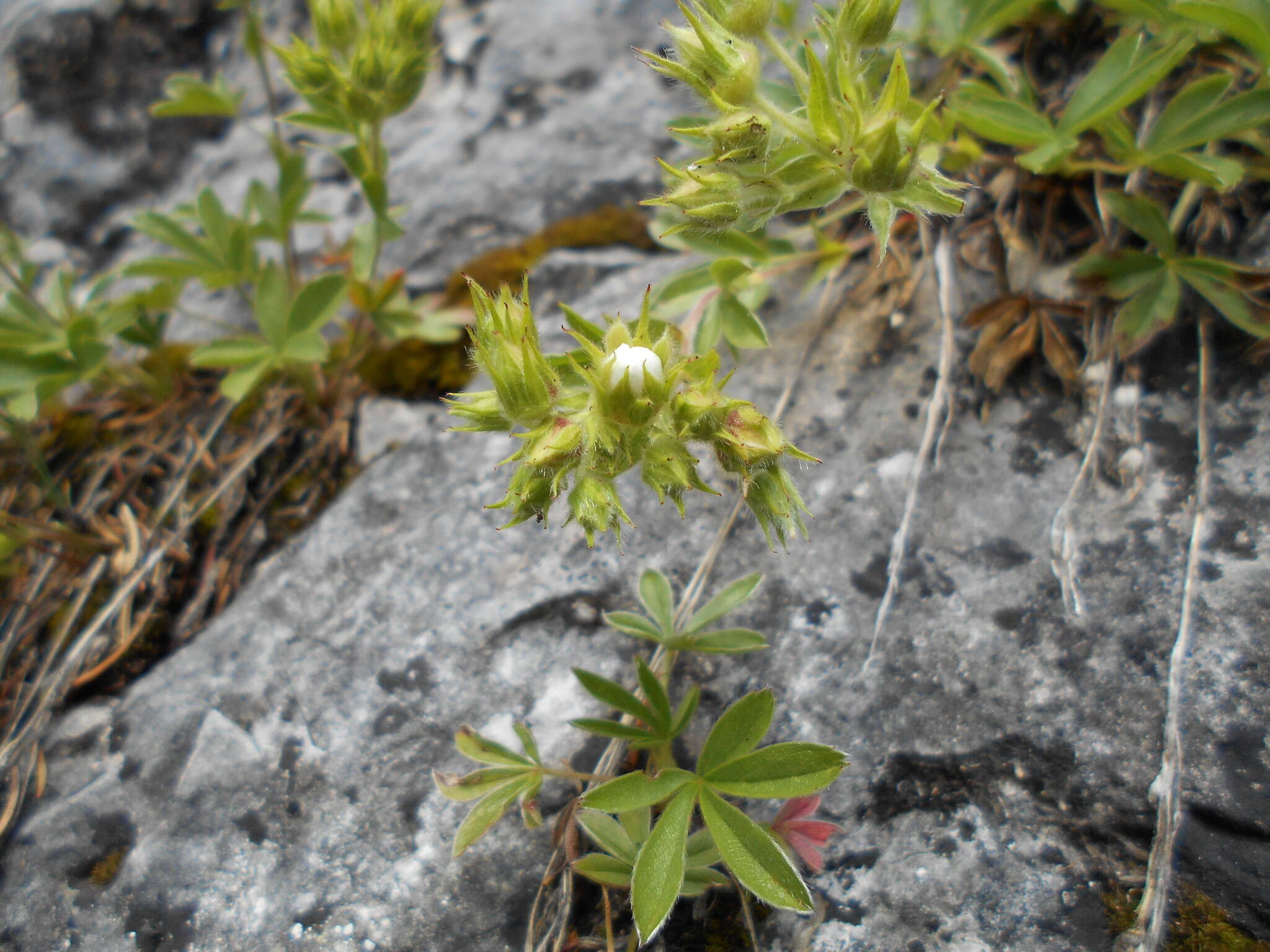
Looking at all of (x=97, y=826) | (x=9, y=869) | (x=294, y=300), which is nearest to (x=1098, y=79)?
(x=294, y=300)

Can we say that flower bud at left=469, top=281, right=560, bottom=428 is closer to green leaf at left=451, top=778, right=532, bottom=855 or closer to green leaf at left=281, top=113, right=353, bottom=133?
green leaf at left=451, top=778, right=532, bottom=855

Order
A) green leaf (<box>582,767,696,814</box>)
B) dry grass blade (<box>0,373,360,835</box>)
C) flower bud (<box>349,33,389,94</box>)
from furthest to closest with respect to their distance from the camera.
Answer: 1. flower bud (<box>349,33,389,94</box>)
2. dry grass blade (<box>0,373,360,835</box>)
3. green leaf (<box>582,767,696,814</box>)

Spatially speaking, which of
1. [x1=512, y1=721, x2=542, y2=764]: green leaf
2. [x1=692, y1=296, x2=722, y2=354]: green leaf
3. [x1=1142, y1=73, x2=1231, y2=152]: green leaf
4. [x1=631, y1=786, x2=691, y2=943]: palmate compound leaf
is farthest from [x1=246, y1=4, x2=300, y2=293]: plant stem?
[x1=1142, y1=73, x2=1231, y2=152]: green leaf

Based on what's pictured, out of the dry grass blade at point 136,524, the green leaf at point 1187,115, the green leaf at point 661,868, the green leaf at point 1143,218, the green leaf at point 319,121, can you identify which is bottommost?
the dry grass blade at point 136,524

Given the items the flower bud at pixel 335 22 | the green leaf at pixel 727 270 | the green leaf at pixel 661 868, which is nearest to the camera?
the green leaf at pixel 661 868

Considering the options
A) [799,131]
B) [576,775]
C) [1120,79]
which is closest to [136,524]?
[576,775]

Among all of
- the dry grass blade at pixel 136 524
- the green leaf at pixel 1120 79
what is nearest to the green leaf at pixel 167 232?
the dry grass blade at pixel 136 524

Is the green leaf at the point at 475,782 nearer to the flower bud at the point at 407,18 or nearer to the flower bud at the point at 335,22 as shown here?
the flower bud at the point at 407,18
